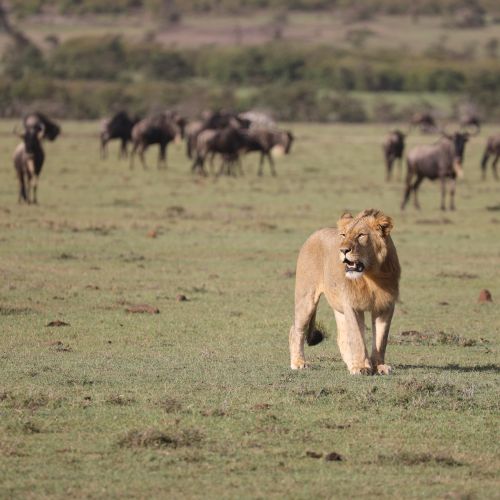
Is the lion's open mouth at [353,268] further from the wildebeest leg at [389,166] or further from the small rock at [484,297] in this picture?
the wildebeest leg at [389,166]

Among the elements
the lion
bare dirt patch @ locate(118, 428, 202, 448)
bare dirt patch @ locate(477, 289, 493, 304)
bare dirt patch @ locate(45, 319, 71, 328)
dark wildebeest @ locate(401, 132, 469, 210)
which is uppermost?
the lion

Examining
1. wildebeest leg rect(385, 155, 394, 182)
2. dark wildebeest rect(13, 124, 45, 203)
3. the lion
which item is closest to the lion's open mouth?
the lion

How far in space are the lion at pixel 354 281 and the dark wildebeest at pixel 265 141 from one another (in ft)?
83.8

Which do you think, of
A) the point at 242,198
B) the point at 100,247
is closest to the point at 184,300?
the point at 100,247

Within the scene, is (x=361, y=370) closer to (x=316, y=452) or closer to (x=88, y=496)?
(x=316, y=452)

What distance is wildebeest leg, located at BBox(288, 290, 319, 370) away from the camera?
920 centimetres

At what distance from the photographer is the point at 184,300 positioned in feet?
45.0

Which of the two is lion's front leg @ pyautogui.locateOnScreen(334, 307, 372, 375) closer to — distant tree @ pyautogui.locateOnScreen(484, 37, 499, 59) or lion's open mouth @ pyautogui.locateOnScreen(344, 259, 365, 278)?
lion's open mouth @ pyautogui.locateOnScreen(344, 259, 365, 278)

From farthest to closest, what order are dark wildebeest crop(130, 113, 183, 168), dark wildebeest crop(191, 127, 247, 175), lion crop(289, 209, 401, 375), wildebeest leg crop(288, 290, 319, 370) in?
dark wildebeest crop(130, 113, 183, 168), dark wildebeest crop(191, 127, 247, 175), wildebeest leg crop(288, 290, 319, 370), lion crop(289, 209, 401, 375)

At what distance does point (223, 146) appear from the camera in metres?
34.1

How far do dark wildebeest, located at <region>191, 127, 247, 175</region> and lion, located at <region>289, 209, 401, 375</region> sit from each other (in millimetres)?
24258

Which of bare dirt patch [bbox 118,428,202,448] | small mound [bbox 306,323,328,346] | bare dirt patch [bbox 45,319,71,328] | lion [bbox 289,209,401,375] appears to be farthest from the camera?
bare dirt patch [bbox 45,319,71,328]

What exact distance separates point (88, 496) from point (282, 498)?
847mm

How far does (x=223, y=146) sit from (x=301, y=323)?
2511 centimetres
